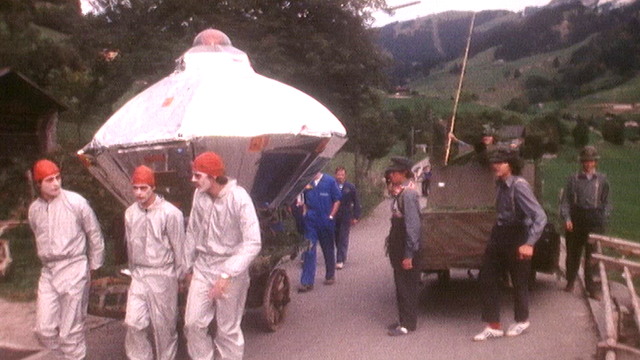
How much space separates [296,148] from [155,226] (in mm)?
3135

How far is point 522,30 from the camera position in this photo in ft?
357

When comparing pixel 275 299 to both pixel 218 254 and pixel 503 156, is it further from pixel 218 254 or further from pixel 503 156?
pixel 503 156

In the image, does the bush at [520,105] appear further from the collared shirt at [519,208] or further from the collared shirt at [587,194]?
the collared shirt at [519,208]

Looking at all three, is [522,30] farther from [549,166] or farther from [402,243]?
[402,243]

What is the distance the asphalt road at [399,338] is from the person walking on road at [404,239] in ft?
0.77

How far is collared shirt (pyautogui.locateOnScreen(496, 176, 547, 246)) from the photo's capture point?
7.76 m

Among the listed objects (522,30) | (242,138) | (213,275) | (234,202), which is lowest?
(213,275)

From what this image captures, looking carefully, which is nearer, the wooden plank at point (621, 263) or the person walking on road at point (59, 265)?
the person walking on road at point (59, 265)

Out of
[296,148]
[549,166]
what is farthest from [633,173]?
[296,148]

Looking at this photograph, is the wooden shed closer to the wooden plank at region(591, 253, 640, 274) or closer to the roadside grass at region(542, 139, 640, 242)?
the roadside grass at region(542, 139, 640, 242)

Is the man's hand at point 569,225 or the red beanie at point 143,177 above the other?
the red beanie at point 143,177

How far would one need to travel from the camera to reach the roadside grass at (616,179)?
23516mm

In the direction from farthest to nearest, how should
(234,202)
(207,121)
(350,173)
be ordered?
1. (350,173)
2. (207,121)
3. (234,202)

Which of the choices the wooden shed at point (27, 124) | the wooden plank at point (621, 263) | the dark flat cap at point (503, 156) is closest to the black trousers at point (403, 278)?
the dark flat cap at point (503, 156)
